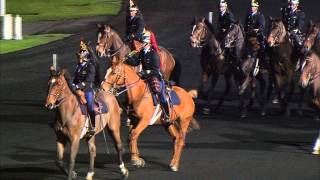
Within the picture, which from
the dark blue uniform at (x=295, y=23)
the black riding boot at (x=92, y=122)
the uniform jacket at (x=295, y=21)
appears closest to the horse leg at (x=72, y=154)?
the black riding boot at (x=92, y=122)

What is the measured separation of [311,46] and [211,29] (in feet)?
9.33

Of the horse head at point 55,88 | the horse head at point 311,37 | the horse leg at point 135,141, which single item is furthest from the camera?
the horse head at point 311,37

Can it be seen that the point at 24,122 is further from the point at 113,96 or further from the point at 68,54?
the point at 68,54

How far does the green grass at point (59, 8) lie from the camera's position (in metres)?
40.2

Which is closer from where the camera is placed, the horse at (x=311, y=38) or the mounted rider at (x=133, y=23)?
the mounted rider at (x=133, y=23)

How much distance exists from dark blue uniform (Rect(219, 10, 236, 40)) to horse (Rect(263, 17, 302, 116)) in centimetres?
121

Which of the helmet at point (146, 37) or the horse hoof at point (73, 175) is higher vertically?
the helmet at point (146, 37)

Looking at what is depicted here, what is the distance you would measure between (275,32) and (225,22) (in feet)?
5.37

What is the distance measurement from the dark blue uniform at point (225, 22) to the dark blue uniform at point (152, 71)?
5841mm

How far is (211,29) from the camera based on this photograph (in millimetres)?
22266

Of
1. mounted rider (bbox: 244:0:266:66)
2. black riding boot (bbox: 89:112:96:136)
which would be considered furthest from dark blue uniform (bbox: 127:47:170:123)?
mounted rider (bbox: 244:0:266:66)

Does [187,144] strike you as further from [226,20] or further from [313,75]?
[226,20]

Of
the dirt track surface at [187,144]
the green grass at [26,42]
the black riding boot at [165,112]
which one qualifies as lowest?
the dirt track surface at [187,144]

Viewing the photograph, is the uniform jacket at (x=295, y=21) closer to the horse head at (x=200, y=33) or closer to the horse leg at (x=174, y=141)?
the horse head at (x=200, y=33)
